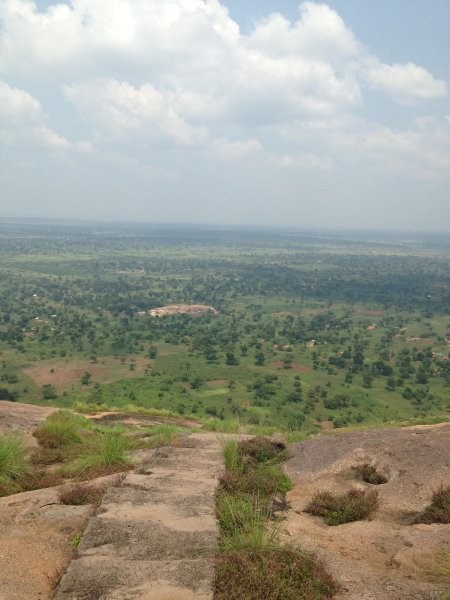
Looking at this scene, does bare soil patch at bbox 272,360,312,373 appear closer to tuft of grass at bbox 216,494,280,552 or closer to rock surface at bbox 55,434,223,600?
rock surface at bbox 55,434,223,600

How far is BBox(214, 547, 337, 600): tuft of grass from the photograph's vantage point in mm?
5219

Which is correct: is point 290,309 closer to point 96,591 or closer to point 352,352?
point 352,352

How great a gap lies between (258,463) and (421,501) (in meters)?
3.57

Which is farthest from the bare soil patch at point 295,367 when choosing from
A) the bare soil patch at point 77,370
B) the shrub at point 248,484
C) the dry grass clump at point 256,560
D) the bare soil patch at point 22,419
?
the dry grass clump at point 256,560

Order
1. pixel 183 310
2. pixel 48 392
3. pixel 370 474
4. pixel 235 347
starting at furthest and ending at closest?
pixel 183 310 < pixel 235 347 < pixel 48 392 < pixel 370 474

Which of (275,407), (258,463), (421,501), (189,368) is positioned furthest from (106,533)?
(189,368)

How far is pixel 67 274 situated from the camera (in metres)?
160

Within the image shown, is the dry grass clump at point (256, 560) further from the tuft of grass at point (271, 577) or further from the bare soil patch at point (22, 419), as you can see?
the bare soil patch at point (22, 419)

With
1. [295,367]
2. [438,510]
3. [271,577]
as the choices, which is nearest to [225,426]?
[438,510]

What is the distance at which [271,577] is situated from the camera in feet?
17.7

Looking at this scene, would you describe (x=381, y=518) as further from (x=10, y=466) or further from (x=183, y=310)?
(x=183, y=310)

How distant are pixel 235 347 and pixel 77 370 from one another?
95.2ft

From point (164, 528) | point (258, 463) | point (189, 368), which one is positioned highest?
point (164, 528)

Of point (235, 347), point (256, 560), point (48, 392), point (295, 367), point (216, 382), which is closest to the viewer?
point (256, 560)
